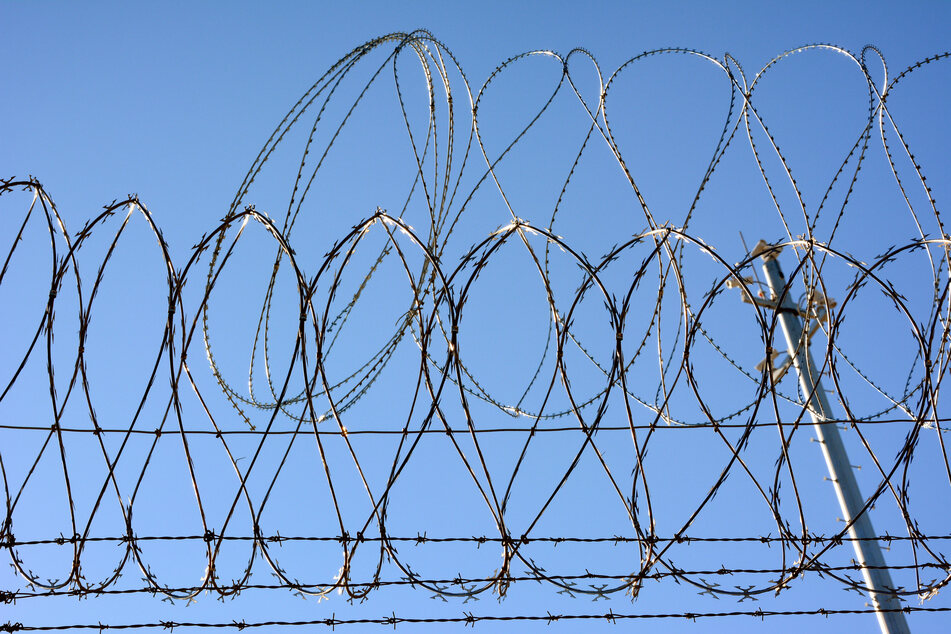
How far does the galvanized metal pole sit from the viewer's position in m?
6.57

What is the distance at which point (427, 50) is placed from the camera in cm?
924

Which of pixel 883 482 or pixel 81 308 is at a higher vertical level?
pixel 81 308

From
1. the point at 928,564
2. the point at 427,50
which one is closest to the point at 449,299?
the point at 928,564

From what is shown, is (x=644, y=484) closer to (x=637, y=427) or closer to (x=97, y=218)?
(x=637, y=427)

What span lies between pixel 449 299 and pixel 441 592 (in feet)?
5.47

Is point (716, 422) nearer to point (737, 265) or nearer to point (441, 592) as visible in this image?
point (737, 265)

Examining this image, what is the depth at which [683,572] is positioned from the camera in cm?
512

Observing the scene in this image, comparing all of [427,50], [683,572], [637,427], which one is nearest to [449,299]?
[637,427]

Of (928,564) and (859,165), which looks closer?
(928,564)

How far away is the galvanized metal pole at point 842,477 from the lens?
6570 mm

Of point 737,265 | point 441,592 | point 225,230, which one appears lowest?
point 441,592

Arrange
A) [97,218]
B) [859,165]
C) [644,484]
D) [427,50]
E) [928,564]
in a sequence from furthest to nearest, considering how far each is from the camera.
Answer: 1. [427,50]
2. [859,165]
3. [97,218]
4. [928,564]
5. [644,484]

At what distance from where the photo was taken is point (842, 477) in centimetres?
775

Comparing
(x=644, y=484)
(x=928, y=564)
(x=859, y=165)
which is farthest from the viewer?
(x=859, y=165)
